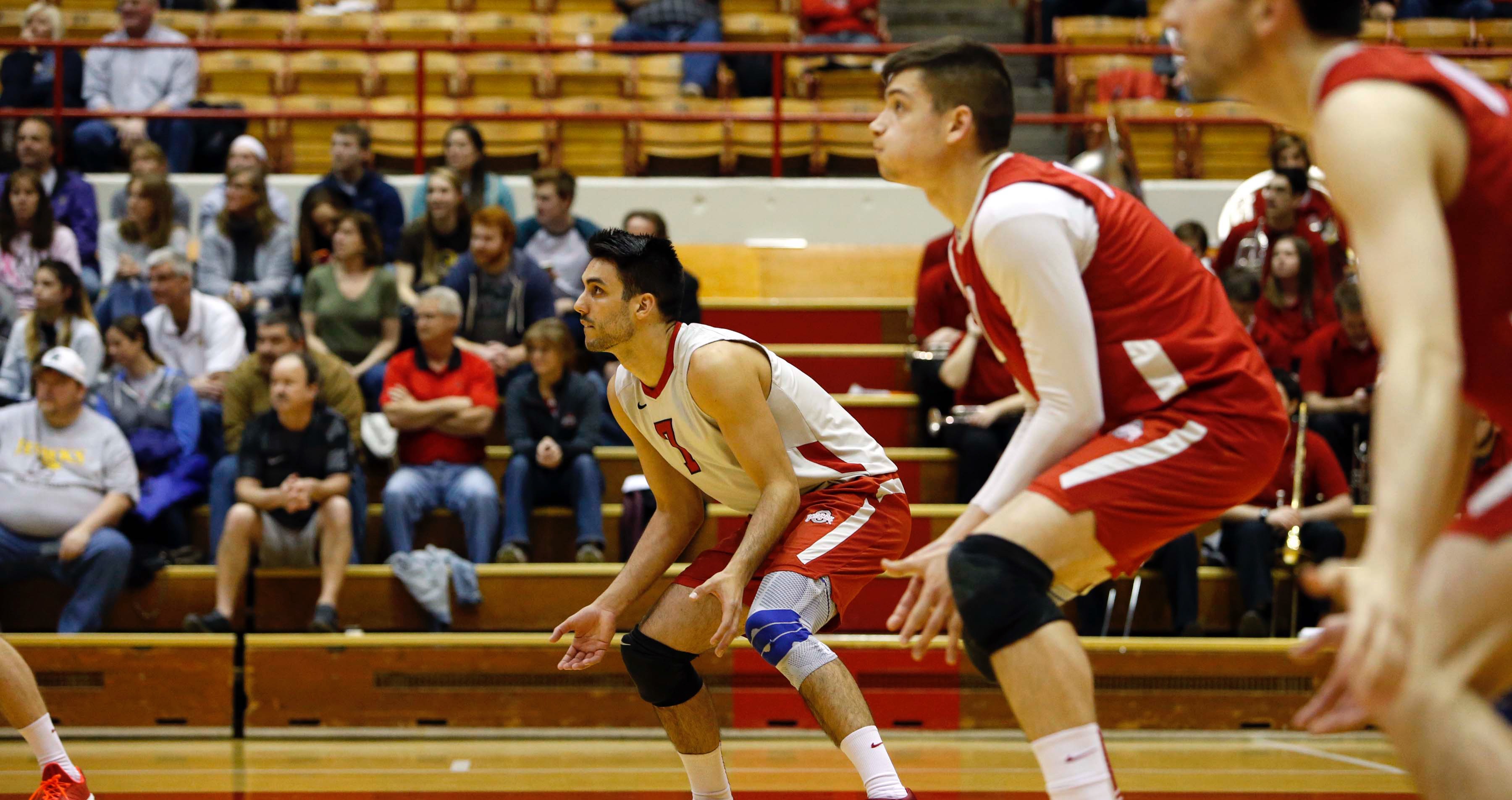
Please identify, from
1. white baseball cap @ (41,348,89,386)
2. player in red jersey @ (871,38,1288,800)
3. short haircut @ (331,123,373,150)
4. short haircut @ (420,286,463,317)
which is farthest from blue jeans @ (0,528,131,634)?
player in red jersey @ (871,38,1288,800)

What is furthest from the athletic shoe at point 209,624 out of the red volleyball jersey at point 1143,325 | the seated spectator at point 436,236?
the red volleyball jersey at point 1143,325

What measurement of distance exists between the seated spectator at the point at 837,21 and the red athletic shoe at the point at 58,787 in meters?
8.17

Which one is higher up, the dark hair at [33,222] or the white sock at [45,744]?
the dark hair at [33,222]

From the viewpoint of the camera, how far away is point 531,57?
11086mm

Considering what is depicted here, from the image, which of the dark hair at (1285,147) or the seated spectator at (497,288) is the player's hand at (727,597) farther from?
the dark hair at (1285,147)

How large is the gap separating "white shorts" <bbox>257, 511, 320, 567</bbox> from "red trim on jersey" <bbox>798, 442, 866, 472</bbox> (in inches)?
128

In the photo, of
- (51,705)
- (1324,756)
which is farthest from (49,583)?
(1324,756)

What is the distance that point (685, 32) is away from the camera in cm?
1097

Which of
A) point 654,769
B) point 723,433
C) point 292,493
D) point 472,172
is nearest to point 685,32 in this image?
point 472,172

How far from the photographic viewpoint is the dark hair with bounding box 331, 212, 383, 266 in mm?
7484

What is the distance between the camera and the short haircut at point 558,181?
26.1 feet

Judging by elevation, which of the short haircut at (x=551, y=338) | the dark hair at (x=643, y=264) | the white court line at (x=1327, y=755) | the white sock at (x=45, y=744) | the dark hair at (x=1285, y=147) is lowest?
the white court line at (x=1327, y=755)

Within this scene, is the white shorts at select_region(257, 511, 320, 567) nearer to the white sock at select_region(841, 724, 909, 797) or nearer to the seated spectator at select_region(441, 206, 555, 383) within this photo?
the seated spectator at select_region(441, 206, 555, 383)

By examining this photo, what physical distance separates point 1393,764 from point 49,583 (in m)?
5.83
